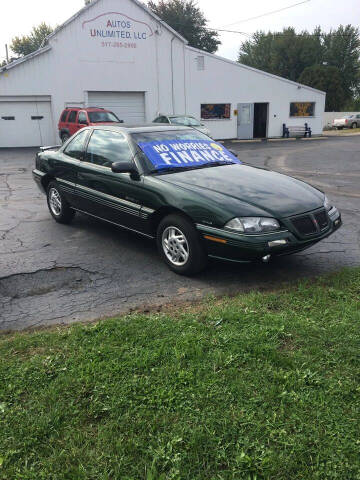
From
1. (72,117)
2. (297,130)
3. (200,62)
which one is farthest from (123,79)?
(297,130)

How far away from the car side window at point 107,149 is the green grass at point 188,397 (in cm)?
240

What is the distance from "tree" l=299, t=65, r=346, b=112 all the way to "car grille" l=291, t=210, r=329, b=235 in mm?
47831

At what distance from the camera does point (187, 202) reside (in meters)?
4.28

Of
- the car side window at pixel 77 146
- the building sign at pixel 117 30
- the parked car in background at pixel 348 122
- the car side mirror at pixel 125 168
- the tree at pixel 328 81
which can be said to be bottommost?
the parked car in background at pixel 348 122

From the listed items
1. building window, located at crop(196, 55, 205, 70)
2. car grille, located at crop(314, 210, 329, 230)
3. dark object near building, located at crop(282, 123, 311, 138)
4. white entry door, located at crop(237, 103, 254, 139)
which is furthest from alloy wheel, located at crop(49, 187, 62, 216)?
dark object near building, located at crop(282, 123, 311, 138)

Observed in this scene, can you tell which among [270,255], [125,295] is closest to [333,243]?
[270,255]

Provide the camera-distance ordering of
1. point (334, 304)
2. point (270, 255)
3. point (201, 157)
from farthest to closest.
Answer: point (201, 157) → point (270, 255) → point (334, 304)

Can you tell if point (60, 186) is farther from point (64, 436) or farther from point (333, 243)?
point (64, 436)

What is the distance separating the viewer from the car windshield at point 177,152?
16.2ft

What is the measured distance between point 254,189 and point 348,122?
40.4 metres

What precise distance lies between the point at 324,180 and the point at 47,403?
9.31m

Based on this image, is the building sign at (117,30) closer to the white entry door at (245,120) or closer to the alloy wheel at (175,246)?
the white entry door at (245,120)

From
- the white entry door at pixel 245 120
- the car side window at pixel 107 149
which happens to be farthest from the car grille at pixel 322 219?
the white entry door at pixel 245 120

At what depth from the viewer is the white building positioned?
20.6 m
